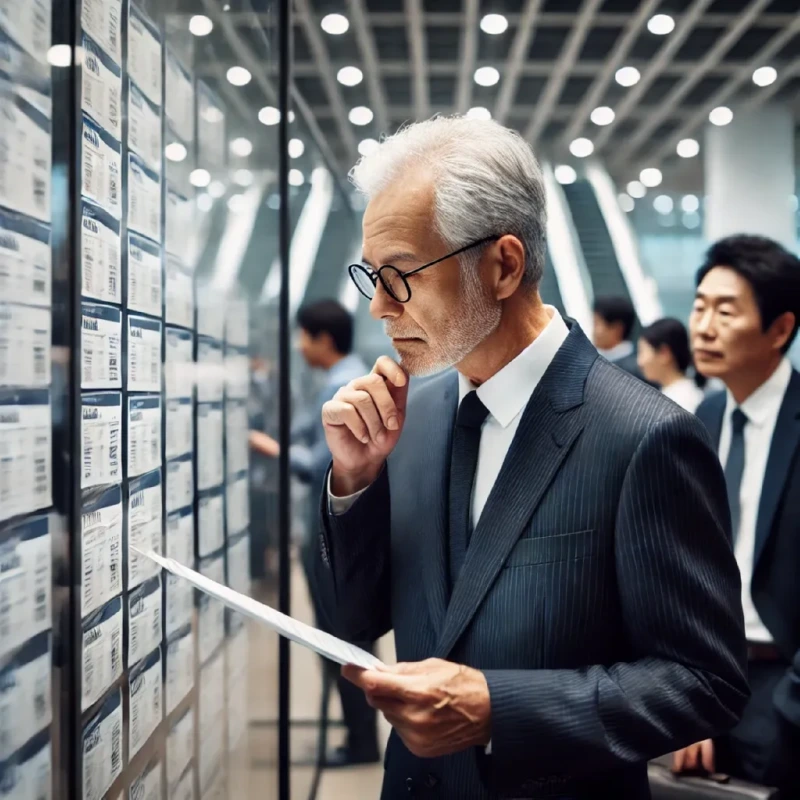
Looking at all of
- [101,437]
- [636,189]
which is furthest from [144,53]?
[636,189]

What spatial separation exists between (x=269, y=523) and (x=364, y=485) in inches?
44.0

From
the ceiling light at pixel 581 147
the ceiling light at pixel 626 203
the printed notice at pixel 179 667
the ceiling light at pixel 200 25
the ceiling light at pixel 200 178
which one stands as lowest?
the printed notice at pixel 179 667

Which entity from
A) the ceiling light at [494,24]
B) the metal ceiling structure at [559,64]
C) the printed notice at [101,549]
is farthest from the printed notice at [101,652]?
the ceiling light at [494,24]

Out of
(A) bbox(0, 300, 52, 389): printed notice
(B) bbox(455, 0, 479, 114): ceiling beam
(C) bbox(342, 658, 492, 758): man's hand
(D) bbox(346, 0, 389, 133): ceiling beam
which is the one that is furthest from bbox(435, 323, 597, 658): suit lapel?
(B) bbox(455, 0, 479, 114): ceiling beam

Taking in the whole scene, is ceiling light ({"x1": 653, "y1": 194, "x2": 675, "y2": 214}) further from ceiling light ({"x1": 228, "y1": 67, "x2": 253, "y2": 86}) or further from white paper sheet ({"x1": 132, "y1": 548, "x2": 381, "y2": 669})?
white paper sheet ({"x1": 132, "y1": 548, "x2": 381, "y2": 669})

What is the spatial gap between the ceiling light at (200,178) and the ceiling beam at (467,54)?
369 centimetres

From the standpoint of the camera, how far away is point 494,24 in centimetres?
602

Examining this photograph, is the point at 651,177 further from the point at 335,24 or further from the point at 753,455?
the point at 753,455

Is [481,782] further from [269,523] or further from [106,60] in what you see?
[269,523]

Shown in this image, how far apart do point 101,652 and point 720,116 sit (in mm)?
7889

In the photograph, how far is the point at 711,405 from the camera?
2.32 m

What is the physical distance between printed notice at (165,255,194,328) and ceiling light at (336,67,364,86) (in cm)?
545

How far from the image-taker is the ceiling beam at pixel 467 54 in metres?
5.85

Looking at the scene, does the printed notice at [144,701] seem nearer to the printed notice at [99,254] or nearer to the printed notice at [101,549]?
the printed notice at [101,549]
